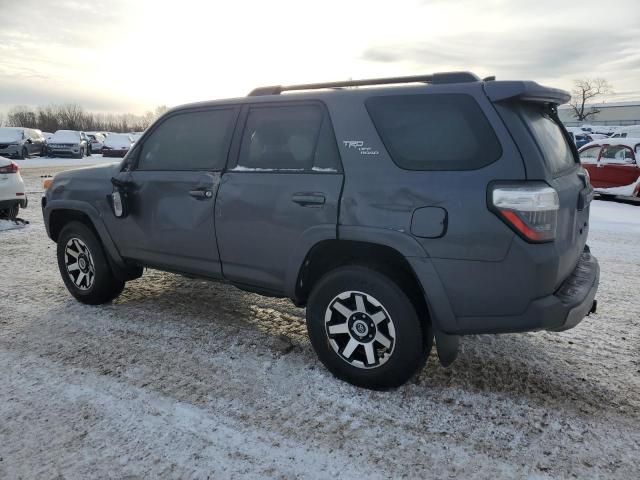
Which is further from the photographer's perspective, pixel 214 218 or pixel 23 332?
pixel 23 332

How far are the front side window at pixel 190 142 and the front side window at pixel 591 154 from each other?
40.1ft

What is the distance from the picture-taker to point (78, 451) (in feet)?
8.27

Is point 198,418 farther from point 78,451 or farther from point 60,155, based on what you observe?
point 60,155

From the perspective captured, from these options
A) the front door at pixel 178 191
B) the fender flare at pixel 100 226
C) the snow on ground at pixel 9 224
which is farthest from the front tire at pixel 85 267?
the snow on ground at pixel 9 224

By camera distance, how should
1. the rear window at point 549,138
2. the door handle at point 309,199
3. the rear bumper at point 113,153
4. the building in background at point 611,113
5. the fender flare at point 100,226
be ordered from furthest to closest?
the building in background at point 611,113
the rear bumper at point 113,153
the fender flare at point 100,226
the door handle at point 309,199
the rear window at point 549,138

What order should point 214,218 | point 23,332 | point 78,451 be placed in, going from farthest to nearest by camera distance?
point 23,332, point 214,218, point 78,451

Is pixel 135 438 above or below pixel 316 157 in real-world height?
below

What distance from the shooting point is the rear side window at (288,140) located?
3242 millimetres

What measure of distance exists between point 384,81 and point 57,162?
27.1 metres

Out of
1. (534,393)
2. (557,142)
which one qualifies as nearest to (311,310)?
(534,393)


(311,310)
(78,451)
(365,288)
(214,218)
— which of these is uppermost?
A: (214,218)

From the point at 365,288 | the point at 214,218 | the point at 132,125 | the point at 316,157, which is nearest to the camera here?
the point at 365,288

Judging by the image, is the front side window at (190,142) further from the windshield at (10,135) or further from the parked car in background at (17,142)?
the windshield at (10,135)

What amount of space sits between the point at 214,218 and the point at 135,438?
1620 mm
